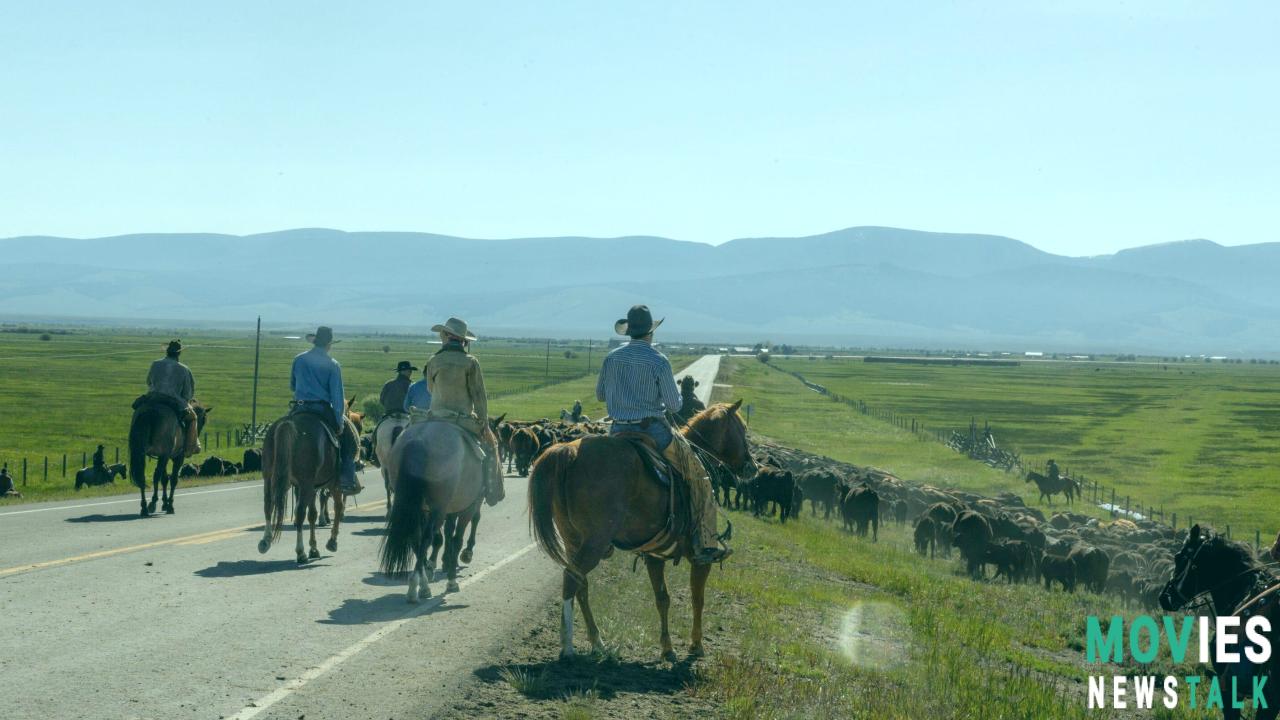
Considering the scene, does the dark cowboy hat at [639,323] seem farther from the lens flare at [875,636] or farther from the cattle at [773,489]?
the cattle at [773,489]

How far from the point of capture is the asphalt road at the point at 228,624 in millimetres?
8078

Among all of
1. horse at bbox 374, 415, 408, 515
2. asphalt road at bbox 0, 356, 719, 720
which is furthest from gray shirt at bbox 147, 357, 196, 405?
horse at bbox 374, 415, 408, 515

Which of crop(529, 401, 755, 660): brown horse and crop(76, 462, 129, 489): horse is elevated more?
crop(529, 401, 755, 660): brown horse

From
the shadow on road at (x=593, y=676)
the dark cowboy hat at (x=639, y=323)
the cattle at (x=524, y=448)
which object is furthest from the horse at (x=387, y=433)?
the cattle at (x=524, y=448)

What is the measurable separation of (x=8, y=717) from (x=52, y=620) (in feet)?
10.6

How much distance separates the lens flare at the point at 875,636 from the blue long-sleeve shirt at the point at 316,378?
719 centimetres

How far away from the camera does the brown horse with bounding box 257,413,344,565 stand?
588 inches

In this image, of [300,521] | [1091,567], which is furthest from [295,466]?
[1091,567]

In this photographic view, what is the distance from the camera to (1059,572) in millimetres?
26891

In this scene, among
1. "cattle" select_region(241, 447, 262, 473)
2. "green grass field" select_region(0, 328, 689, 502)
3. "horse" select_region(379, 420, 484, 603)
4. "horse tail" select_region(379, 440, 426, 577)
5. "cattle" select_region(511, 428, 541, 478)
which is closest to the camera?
"horse tail" select_region(379, 440, 426, 577)

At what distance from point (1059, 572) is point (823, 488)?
38.0ft

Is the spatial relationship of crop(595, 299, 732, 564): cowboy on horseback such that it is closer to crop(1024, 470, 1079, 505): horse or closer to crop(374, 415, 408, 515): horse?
crop(374, 415, 408, 515): horse

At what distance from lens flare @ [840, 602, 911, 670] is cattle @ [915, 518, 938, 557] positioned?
13.9 meters

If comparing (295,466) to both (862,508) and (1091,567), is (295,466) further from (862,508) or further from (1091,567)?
(862,508)
